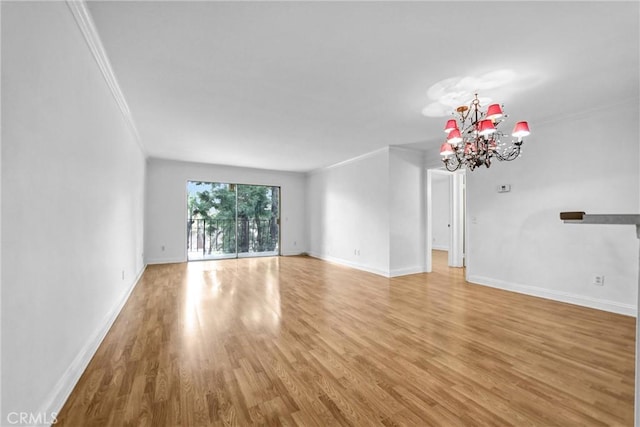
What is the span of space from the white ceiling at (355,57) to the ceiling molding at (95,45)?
5 cm

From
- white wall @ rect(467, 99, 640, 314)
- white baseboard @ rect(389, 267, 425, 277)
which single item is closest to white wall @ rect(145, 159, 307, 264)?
white baseboard @ rect(389, 267, 425, 277)

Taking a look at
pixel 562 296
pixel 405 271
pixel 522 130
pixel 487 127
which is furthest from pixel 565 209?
pixel 405 271

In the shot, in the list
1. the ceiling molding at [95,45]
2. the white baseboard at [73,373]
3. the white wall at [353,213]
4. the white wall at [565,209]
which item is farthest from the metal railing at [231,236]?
the white wall at [565,209]

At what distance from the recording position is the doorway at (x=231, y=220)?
7.03 m

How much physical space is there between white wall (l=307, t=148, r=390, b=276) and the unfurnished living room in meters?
0.60

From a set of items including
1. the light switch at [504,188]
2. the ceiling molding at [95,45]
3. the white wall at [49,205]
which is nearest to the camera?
the white wall at [49,205]

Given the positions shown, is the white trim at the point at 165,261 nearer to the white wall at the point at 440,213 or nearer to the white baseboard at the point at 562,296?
the white baseboard at the point at 562,296

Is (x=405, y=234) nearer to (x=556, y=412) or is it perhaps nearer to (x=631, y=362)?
A: (x=631, y=362)

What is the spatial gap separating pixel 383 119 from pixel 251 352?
321 cm

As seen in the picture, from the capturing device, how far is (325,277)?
5.02 metres

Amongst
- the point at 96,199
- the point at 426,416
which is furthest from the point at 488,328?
the point at 96,199

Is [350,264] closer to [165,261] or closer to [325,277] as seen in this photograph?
[325,277]

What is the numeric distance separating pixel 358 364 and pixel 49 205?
2.21 m

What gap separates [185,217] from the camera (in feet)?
21.9
